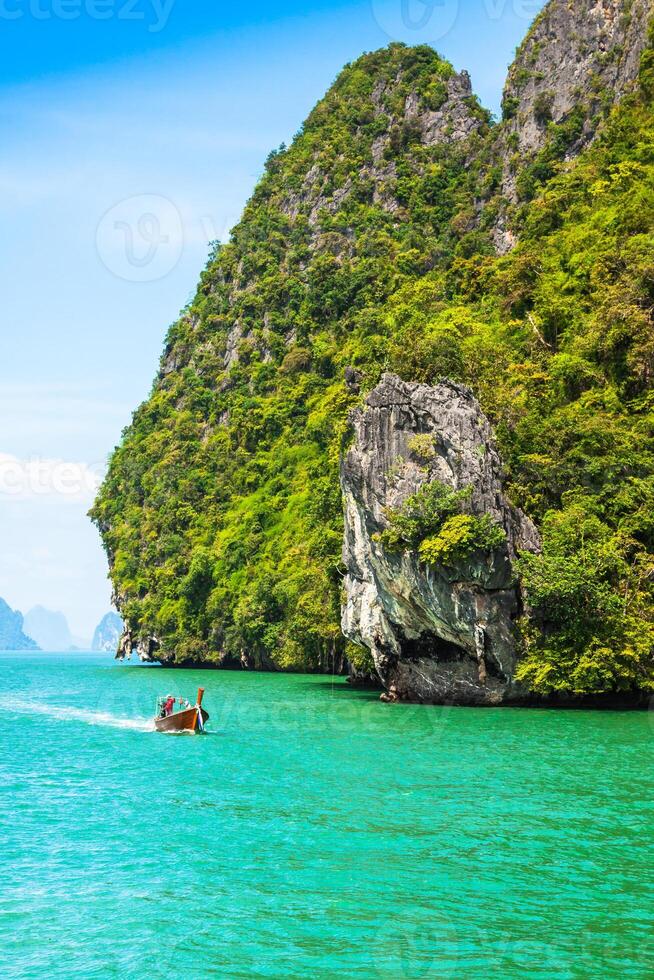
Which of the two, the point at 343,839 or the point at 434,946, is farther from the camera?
the point at 343,839

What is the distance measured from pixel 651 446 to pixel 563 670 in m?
9.88

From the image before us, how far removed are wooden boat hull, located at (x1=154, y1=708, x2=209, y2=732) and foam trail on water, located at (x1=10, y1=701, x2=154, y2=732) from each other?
1562mm

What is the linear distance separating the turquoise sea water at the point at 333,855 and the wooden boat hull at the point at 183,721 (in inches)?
37.1

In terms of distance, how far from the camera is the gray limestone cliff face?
33.2 m

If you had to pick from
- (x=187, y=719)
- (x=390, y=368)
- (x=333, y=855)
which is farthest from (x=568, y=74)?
(x=333, y=855)

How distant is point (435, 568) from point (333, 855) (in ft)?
62.7

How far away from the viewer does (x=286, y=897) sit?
12.8 m

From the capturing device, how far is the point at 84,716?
36875mm

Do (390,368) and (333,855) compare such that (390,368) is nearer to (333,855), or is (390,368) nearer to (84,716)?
(84,716)

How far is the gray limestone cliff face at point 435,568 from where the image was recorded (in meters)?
33.2

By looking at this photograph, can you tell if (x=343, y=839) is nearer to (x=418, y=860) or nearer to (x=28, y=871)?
(x=418, y=860)

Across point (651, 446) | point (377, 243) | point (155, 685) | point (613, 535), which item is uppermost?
point (377, 243)

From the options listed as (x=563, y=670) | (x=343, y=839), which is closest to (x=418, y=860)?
(x=343, y=839)

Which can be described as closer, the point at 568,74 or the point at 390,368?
the point at 390,368
